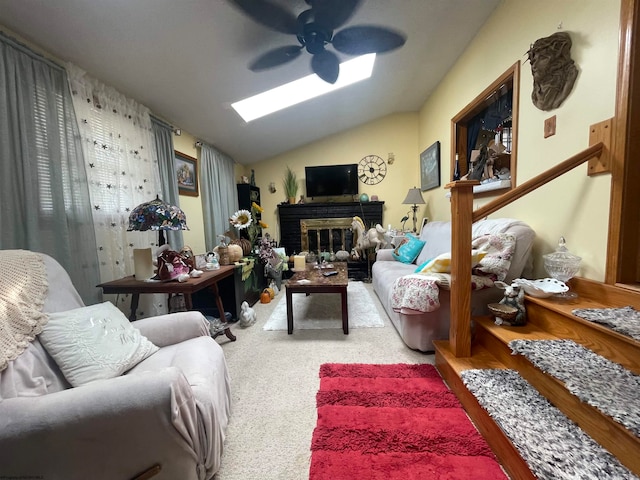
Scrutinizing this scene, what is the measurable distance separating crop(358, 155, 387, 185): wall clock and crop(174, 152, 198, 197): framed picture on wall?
285cm

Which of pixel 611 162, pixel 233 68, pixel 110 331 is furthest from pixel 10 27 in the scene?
pixel 611 162

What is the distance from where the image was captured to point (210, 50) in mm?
1907

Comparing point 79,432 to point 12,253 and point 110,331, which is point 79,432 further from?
point 12,253

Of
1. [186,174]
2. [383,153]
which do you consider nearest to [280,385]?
[186,174]

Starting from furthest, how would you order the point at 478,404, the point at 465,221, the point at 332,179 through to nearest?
the point at 332,179 → the point at 465,221 → the point at 478,404

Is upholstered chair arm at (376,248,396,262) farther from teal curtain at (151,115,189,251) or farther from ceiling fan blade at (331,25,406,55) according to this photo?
teal curtain at (151,115,189,251)

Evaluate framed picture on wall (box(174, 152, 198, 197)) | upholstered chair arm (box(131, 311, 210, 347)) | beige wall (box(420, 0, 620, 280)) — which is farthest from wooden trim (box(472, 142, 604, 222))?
framed picture on wall (box(174, 152, 198, 197))

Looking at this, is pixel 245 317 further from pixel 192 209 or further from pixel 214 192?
pixel 214 192

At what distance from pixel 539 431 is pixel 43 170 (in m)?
2.84

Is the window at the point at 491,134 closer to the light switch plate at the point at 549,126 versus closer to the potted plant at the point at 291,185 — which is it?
the light switch plate at the point at 549,126

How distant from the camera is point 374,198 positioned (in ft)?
15.1

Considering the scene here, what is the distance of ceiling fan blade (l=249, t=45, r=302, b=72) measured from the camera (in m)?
1.82

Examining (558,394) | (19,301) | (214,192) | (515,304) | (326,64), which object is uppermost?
(326,64)

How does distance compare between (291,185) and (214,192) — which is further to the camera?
(291,185)
